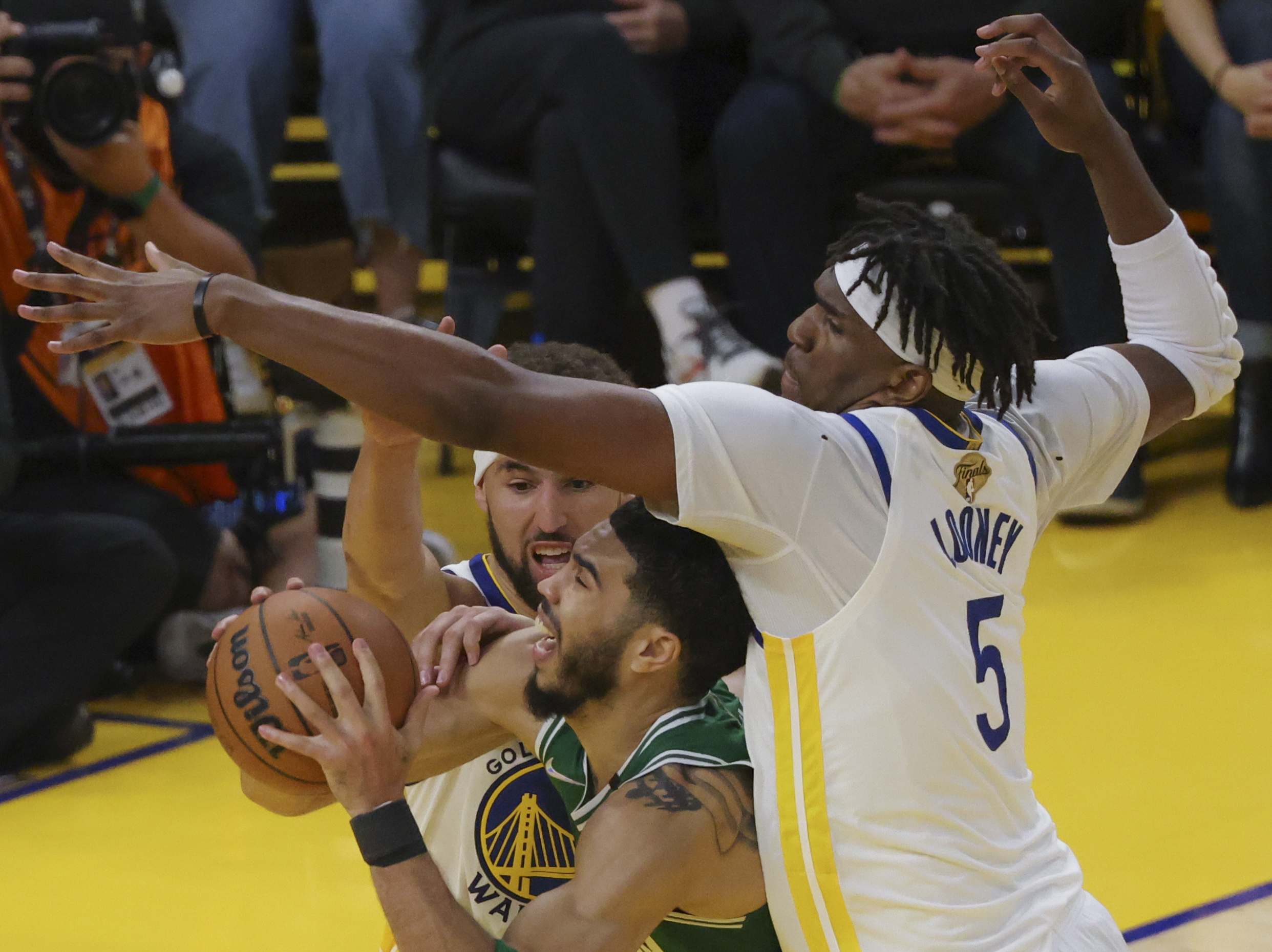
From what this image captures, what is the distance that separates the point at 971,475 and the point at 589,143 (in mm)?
3150

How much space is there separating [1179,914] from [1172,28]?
3.46 metres

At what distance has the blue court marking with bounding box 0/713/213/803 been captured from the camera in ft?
11.7

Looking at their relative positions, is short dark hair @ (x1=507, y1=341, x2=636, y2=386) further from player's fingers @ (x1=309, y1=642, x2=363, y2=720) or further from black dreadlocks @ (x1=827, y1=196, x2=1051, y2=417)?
player's fingers @ (x1=309, y1=642, x2=363, y2=720)

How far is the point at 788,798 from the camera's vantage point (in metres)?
1.96

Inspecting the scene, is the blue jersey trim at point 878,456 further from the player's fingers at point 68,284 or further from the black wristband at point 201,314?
the player's fingers at point 68,284

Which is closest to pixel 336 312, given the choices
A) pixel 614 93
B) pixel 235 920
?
pixel 235 920

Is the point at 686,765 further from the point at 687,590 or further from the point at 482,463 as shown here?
the point at 482,463

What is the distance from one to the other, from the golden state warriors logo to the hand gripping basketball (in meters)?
0.34

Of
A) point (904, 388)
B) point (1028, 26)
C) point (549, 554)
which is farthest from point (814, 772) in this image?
point (1028, 26)

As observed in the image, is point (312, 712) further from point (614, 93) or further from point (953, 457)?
point (614, 93)

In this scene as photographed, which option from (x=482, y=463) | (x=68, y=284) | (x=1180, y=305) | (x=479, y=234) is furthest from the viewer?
(x=479, y=234)

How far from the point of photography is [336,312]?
1.78m

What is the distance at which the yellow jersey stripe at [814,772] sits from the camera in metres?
1.94

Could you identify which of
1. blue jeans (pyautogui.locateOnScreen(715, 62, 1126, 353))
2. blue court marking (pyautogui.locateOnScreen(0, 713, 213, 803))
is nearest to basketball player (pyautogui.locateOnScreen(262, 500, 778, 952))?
blue court marking (pyautogui.locateOnScreen(0, 713, 213, 803))
